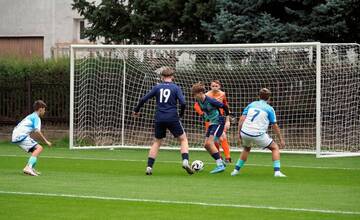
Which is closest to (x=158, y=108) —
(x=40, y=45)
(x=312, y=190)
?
(x=312, y=190)

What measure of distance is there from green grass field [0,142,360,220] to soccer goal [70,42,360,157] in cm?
293

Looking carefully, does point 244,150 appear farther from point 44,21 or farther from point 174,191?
point 44,21

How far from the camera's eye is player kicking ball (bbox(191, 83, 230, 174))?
18938 mm

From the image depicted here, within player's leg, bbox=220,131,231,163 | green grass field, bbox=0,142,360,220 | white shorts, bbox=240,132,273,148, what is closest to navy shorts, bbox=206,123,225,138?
green grass field, bbox=0,142,360,220

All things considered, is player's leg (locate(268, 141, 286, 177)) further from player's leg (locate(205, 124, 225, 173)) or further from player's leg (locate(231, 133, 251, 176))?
player's leg (locate(205, 124, 225, 173))

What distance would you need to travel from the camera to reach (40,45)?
143ft

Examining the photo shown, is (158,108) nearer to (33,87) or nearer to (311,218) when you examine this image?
(311,218)

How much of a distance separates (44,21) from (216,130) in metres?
24.7

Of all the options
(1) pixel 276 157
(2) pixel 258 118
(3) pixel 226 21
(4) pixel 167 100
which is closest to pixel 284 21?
(3) pixel 226 21

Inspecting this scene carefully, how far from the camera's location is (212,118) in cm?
1980

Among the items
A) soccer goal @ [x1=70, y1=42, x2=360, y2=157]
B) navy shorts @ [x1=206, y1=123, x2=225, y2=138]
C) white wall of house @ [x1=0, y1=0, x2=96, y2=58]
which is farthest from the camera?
white wall of house @ [x1=0, y1=0, x2=96, y2=58]

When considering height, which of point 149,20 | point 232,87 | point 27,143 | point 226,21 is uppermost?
point 149,20

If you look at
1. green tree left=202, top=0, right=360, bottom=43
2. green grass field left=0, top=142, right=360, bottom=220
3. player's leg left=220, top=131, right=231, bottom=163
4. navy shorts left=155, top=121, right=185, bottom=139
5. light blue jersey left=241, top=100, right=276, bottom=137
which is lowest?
green grass field left=0, top=142, right=360, bottom=220

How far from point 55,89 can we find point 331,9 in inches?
365
